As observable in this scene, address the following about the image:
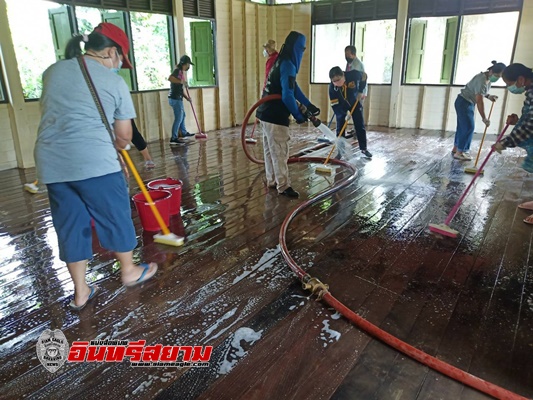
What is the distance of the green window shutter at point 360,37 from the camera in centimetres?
845

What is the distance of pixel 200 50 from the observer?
795 centimetres

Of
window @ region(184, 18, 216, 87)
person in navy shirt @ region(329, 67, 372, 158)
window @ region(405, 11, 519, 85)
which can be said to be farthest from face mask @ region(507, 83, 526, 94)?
window @ region(184, 18, 216, 87)

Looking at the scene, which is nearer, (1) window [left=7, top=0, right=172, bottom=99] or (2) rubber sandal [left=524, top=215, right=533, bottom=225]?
(2) rubber sandal [left=524, top=215, right=533, bottom=225]

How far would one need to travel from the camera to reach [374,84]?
338 inches

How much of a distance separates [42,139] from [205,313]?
3.82 feet

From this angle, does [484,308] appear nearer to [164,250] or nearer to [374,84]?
[164,250]

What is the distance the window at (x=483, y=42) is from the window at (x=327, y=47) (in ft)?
7.71

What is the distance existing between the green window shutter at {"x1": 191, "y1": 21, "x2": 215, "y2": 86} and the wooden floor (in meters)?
4.80

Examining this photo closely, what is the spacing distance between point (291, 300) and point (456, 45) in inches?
288

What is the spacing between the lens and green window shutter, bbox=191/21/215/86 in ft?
25.7

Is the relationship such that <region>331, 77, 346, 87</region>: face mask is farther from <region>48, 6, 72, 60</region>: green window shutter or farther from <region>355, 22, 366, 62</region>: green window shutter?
<region>48, 6, 72, 60</region>: green window shutter

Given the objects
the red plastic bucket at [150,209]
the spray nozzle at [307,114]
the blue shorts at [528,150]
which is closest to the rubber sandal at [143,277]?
the red plastic bucket at [150,209]

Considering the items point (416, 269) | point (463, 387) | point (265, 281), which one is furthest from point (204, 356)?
point (416, 269)

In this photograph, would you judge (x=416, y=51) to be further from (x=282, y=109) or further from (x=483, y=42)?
(x=282, y=109)
